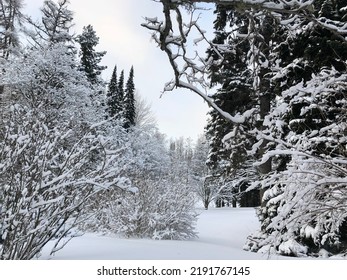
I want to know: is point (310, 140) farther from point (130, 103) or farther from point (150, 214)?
point (130, 103)

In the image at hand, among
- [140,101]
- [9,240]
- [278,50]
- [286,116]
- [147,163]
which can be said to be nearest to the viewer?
[9,240]

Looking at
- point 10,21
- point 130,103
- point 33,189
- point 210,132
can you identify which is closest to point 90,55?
point 10,21

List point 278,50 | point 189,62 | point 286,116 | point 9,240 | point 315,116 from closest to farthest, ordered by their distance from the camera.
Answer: point 9,240
point 189,62
point 315,116
point 286,116
point 278,50

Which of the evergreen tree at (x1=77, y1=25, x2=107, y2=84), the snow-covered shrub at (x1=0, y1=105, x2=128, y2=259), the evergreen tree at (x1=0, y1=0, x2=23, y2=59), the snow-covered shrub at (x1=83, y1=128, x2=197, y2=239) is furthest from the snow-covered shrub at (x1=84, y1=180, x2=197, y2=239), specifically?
the evergreen tree at (x1=77, y1=25, x2=107, y2=84)

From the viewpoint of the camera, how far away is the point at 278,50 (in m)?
8.59

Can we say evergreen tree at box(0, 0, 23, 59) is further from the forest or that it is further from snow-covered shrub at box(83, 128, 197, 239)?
snow-covered shrub at box(83, 128, 197, 239)

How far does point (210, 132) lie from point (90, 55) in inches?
477

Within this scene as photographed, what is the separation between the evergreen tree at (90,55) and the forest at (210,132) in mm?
80

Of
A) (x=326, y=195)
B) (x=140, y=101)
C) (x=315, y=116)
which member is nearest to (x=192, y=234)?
(x=315, y=116)

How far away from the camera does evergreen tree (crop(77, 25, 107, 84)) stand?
20906mm

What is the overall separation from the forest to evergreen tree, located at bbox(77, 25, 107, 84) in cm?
8

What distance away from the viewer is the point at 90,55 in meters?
21.8
